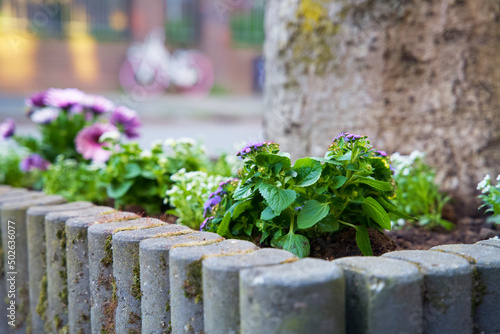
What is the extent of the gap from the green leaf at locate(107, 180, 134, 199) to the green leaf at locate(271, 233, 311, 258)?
1.15m

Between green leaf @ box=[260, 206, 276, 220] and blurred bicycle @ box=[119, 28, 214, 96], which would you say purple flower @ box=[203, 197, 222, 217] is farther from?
blurred bicycle @ box=[119, 28, 214, 96]

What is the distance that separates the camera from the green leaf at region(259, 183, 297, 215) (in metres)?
1.56

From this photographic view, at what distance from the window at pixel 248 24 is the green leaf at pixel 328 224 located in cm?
1414

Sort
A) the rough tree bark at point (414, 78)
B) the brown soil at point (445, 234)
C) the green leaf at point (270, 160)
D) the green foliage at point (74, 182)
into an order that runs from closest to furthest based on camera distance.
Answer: the green leaf at point (270, 160)
the brown soil at point (445, 234)
the rough tree bark at point (414, 78)
the green foliage at point (74, 182)

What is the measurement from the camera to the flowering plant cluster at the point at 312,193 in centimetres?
164

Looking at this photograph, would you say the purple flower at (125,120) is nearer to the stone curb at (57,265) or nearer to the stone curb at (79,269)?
the stone curb at (57,265)

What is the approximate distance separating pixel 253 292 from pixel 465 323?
0.62 meters

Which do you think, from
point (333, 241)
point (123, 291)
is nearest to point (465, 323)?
point (333, 241)

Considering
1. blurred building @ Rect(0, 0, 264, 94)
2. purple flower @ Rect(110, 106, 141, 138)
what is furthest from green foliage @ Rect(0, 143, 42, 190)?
blurred building @ Rect(0, 0, 264, 94)

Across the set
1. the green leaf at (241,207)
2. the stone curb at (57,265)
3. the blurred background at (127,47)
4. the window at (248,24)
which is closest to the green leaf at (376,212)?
the green leaf at (241,207)

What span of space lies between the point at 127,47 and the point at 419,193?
499 inches

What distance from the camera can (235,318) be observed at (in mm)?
1334

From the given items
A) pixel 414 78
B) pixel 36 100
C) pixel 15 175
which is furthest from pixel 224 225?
pixel 15 175

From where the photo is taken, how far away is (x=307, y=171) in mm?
1679
